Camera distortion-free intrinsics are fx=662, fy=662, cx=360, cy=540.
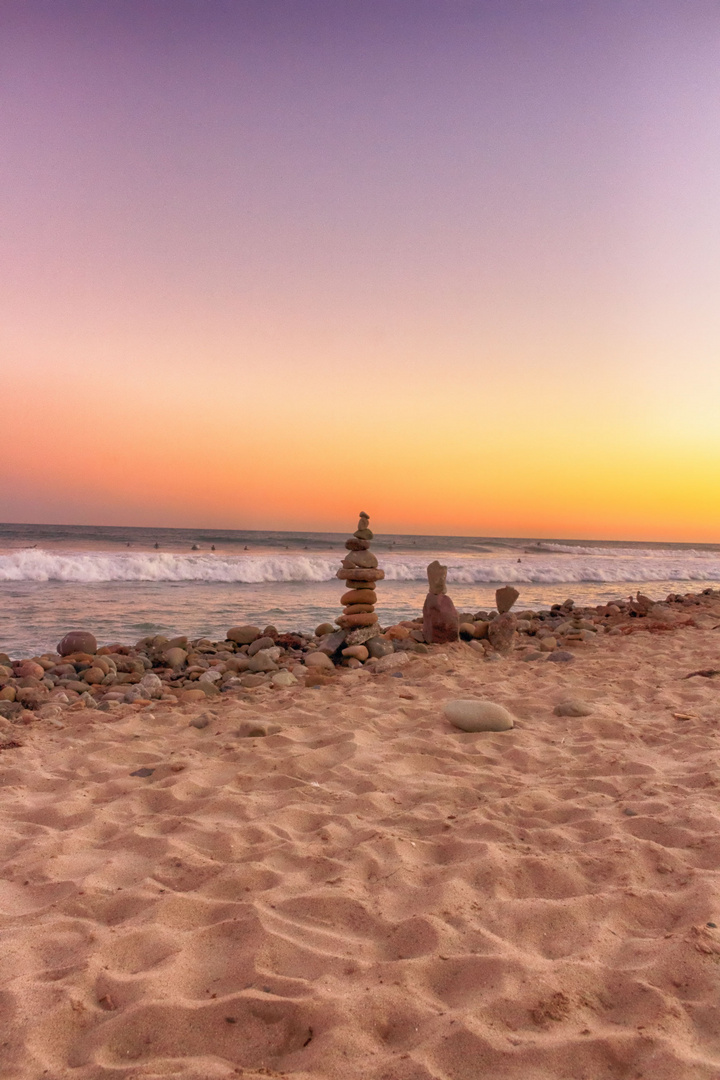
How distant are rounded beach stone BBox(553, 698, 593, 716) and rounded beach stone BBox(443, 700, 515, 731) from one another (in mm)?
515

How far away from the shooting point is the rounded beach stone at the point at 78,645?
25.8 feet

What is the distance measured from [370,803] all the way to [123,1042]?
183 centimetres

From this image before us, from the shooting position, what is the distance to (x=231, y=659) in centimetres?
765

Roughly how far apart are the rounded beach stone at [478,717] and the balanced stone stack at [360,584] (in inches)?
140

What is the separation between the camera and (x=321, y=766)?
4.19m

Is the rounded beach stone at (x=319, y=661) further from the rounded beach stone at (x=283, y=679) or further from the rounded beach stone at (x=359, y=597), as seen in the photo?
the rounded beach stone at (x=359, y=597)

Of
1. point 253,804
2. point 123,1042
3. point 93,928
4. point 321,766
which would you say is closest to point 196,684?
point 321,766

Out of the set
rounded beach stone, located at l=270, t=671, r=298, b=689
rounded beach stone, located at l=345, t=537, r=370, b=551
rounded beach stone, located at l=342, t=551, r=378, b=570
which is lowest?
rounded beach stone, located at l=270, t=671, r=298, b=689

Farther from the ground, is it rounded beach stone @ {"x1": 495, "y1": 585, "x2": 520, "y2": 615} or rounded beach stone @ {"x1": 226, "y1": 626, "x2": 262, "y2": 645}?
rounded beach stone @ {"x1": 495, "y1": 585, "x2": 520, "y2": 615}

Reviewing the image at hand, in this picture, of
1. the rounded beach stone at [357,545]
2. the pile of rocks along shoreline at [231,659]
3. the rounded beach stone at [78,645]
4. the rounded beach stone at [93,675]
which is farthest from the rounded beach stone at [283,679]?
the rounded beach stone at [78,645]

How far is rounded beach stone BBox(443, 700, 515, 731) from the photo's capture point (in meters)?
4.82

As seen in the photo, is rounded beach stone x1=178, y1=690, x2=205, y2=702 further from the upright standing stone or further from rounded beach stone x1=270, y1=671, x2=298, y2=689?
the upright standing stone

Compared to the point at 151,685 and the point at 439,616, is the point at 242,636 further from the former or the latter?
the point at 439,616

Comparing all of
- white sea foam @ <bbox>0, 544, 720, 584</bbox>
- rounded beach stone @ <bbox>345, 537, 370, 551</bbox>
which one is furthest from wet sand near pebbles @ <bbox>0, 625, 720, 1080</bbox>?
white sea foam @ <bbox>0, 544, 720, 584</bbox>
